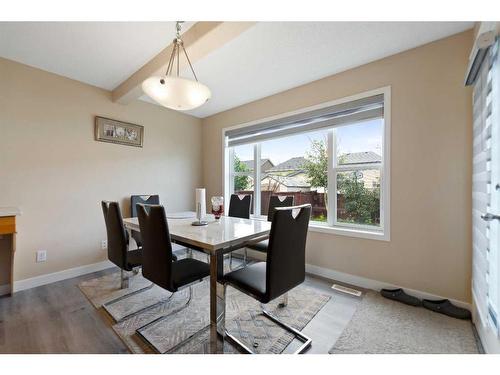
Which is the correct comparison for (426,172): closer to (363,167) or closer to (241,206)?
(363,167)

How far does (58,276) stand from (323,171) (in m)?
3.30

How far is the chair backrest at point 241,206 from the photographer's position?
8.92ft

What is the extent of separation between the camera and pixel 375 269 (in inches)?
86.7

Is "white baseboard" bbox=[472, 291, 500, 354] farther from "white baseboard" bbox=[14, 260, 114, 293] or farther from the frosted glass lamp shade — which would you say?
"white baseboard" bbox=[14, 260, 114, 293]

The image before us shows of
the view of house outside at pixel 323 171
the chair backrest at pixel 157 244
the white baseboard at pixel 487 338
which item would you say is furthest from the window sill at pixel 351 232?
the chair backrest at pixel 157 244

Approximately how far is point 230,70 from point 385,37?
147cm

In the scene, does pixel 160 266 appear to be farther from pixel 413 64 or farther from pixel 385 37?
pixel 413 64

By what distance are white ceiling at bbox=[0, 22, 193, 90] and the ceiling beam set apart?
0.19 feet

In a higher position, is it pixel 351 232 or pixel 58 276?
pixel 351 232

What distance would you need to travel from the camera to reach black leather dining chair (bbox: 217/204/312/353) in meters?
1.23

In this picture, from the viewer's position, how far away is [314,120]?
8.62 feet

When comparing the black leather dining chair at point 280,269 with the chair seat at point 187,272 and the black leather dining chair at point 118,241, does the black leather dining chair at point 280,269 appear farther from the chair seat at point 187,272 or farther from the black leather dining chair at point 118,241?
the black leather dining chair at point 118,241

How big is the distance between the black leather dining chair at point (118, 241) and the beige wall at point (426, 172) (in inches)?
84.2

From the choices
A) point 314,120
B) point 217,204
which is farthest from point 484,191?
point 217,204
